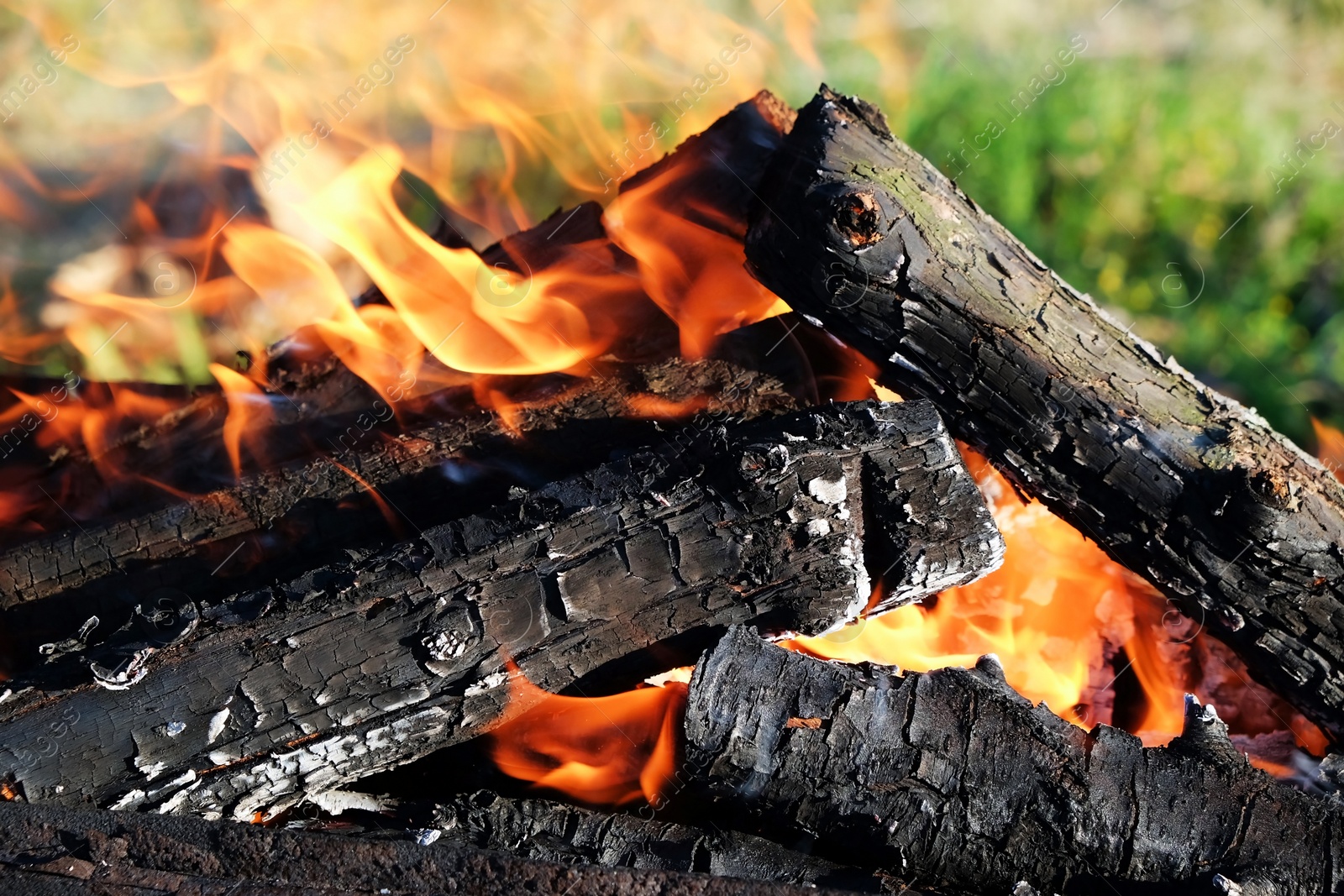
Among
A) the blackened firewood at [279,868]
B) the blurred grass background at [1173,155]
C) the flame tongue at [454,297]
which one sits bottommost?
the blackened firewood at [279,868]

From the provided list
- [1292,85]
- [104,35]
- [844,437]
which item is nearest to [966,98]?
[1292,85]

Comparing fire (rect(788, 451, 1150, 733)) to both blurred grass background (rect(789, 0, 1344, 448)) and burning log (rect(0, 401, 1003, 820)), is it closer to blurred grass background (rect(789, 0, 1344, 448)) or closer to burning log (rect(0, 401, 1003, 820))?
burning log (rect(0, 401, 1003, 820))

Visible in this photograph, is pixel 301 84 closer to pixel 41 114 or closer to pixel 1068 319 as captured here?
pixel 41 114

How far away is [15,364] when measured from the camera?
4.71 m

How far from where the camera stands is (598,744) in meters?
2.44

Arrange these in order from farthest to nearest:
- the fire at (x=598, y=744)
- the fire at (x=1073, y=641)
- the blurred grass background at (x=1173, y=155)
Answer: the blurred grass background at (x=1173, y=155) < the fire at (x=1073, y=641) < the fire at (x=598, y=744)

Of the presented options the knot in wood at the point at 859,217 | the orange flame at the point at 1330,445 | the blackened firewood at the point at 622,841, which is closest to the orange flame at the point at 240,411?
the blackened firewood at the point at 622,841

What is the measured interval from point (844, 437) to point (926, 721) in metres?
0.72

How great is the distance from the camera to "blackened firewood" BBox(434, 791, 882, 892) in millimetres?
2098

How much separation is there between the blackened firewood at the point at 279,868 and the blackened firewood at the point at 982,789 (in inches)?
13.9

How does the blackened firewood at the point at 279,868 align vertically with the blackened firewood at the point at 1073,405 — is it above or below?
below

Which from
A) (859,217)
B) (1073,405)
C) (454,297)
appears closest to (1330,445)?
(1073,405)

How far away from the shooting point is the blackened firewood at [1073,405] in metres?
2.45

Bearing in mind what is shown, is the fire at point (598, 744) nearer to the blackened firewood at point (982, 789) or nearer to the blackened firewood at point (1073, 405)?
the blackened firewood at point (982, 789)
